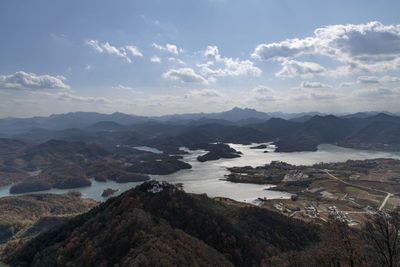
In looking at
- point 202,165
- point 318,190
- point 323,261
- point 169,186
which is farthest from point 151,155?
point 323,261

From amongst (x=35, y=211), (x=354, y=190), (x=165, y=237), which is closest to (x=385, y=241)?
(x=165, y=237)

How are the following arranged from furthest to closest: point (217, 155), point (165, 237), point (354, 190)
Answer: point (217, 155)
point (354, 190)
point (165, 237)

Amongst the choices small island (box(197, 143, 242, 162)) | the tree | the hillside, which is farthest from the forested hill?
small island (box(197, 143, 242, 162))

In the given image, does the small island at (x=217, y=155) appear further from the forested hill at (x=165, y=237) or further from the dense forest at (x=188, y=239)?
the forested hill at (x=165, y=237)

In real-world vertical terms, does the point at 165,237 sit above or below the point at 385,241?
below

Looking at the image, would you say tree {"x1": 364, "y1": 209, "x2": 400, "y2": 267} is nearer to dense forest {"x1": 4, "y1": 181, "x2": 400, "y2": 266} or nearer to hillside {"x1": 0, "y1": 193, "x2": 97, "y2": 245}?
dense forest {"x1": 4, "y1": 181, "x2": 400, "y2": 266}

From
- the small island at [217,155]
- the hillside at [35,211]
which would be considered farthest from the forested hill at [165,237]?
the small island at [217,155]

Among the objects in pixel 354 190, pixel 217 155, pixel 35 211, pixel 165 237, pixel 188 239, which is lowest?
pixel 35 211

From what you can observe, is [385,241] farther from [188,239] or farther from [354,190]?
[354,190]

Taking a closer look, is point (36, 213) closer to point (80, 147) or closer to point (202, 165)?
point (202, 165)
